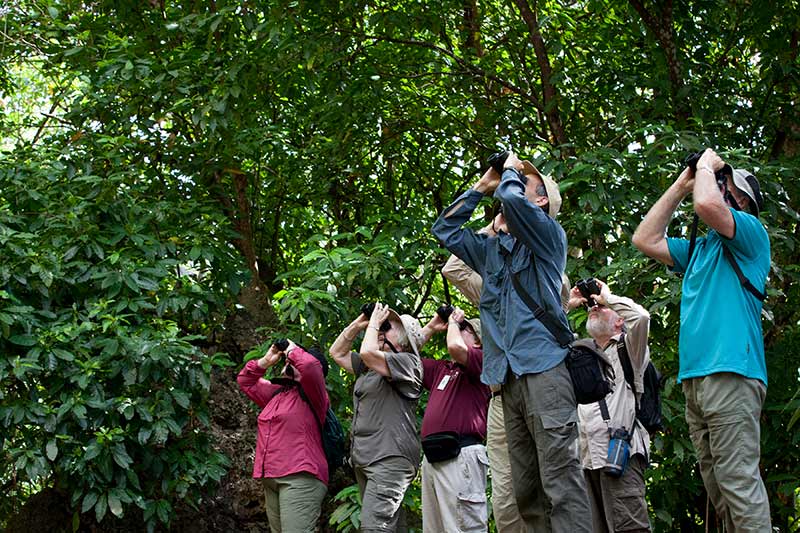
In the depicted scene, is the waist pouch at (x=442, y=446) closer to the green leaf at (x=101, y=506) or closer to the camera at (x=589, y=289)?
the camera at (x=589, y=289)

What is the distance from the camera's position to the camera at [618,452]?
5.19 m

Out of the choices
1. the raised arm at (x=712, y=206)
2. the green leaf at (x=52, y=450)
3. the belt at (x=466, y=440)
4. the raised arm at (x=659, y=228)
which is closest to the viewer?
the raised arm at (x=712, y=206)

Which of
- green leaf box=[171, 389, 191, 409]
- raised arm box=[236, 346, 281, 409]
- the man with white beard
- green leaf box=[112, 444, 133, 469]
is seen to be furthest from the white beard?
Answer: green leaf box=[112, 444, 133, 469]

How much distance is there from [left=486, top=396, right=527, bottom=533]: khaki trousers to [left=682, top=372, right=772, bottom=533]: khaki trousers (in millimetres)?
1308

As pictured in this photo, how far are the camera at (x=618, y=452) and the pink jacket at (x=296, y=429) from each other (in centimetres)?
222

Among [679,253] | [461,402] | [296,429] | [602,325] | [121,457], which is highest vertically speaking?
[679,253]

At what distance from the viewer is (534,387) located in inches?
160

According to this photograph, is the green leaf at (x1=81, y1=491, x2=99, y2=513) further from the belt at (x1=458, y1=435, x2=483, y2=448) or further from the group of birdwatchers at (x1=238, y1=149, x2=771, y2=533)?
the belt at (x1=458, y1=435, x2=483, y2=448)

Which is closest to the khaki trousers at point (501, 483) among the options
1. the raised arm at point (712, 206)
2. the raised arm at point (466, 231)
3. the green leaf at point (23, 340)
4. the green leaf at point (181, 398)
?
the raised arm at point (466, 231)

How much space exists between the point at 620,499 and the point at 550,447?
1.48 metres

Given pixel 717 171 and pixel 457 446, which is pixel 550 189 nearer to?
pixel 717 171

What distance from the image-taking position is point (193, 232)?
329 inches

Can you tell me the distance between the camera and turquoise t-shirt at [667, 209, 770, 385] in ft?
12.9

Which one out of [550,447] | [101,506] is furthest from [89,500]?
[550,447]
